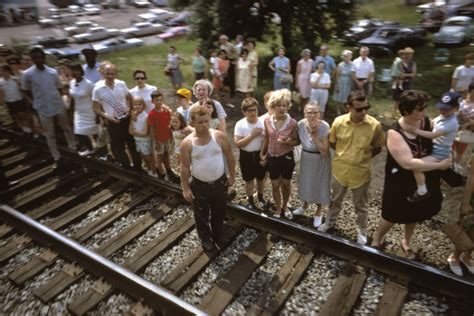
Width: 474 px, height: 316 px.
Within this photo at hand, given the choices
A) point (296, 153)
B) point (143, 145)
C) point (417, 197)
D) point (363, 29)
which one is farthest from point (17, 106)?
point (363, 29)

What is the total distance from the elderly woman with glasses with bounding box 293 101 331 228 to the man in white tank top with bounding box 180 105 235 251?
1054mm

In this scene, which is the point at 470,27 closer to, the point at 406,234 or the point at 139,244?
the point at 406,234

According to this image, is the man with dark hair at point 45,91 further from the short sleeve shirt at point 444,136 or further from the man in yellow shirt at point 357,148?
the short sleeve shirt at point 444,136

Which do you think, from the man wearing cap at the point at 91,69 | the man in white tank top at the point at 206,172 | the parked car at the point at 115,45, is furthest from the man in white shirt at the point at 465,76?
the parked car at the point at 115,45

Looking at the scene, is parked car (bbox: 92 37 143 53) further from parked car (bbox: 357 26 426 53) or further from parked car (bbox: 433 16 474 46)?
parked car (bbox: 433 16 474 46)

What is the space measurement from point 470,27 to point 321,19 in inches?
386

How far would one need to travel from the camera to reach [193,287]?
4234 millimetres

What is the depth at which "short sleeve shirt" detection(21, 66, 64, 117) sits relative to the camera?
6492mm

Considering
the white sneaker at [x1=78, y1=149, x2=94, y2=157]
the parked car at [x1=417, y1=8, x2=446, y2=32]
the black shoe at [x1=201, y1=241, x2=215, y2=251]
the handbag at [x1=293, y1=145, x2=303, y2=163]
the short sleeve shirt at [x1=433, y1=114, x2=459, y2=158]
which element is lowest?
the parked car at [x1=417, y1=8, x2=446, y2=32]

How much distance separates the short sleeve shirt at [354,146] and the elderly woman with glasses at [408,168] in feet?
0.92

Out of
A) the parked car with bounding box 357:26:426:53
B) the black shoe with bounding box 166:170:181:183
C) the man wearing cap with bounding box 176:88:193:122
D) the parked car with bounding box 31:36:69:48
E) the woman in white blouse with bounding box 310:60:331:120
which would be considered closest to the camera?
the man wearing cap with bounding box 176:88:193:122

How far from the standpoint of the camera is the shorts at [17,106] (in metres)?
7.91

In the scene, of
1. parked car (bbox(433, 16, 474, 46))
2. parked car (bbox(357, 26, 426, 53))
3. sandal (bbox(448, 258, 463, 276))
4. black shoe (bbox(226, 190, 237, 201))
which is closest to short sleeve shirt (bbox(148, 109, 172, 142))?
black shoe (bbox(226, 190, 237, 201))

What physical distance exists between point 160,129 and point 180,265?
7.94 ft
